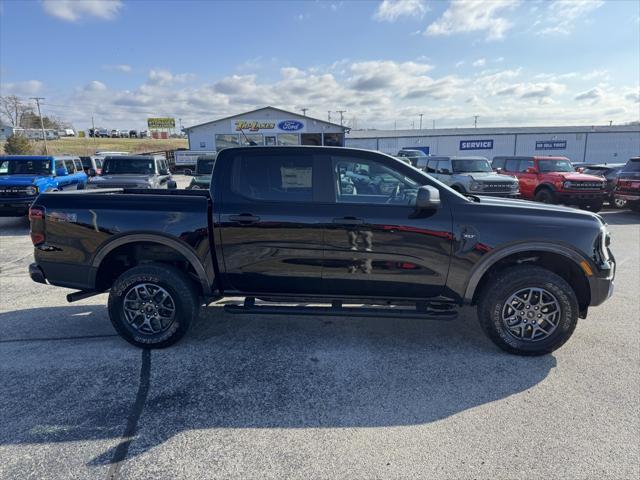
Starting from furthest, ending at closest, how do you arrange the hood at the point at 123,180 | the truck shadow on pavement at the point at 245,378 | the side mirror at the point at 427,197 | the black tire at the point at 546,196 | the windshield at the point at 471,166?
the windshield at the point at 471,166
the black tire at the point at 546,196
the hood at the point at 123,180
the side mirror at the point at 427,197
the truck shadow on pavement at the point at 245,378

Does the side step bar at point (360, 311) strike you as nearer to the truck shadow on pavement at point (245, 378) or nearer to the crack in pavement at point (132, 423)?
the truck shadow on pavement at point (245, 378)

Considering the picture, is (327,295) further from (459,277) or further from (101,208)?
(101,208)

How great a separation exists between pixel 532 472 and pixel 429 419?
674 mm

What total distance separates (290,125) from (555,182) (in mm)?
28381

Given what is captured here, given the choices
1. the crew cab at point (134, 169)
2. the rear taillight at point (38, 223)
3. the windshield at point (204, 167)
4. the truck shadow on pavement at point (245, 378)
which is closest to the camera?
the truck shadow on pavement at point (245, 378)

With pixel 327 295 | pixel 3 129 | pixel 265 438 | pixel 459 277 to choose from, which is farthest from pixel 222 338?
pixel 3 129

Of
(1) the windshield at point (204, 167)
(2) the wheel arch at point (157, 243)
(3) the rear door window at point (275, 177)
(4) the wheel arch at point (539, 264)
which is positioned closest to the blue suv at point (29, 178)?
(1) the windshield at point (204, 167)

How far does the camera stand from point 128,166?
464 inches

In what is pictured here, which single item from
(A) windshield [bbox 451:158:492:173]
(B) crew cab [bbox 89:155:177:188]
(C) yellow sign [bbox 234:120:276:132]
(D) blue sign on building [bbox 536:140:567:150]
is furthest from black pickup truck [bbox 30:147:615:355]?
(D) blue sign on building [bbox 536:140:567:150]

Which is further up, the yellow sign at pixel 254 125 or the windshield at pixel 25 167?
the yellow sign at pixel 254 125

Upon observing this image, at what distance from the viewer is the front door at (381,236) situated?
135 inches

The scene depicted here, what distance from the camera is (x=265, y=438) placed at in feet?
8.31

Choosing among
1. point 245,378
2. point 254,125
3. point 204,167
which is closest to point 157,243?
point 245,378

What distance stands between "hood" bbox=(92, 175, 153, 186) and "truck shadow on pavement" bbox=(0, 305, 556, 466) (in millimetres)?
6879
